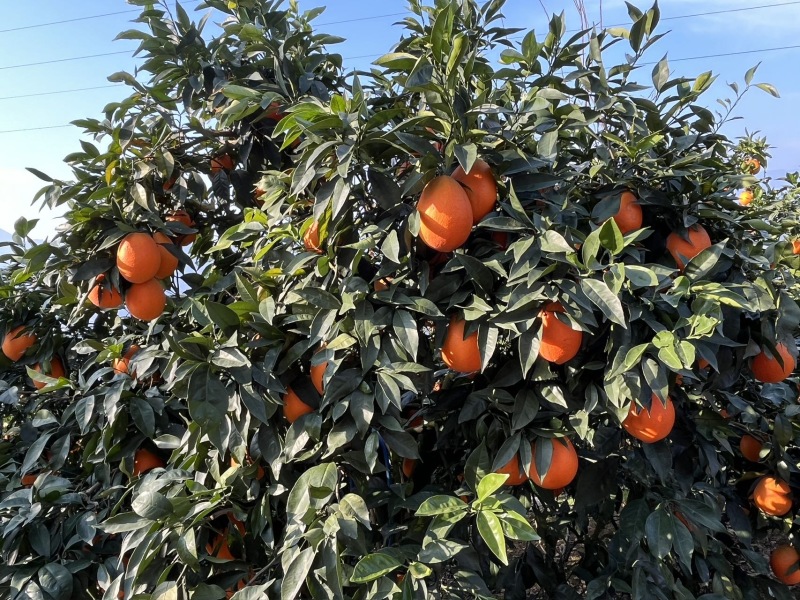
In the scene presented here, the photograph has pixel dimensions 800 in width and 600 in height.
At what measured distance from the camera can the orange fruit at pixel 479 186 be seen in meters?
1.05

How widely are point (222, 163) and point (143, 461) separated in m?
0.82

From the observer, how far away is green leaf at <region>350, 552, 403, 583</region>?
91 cm

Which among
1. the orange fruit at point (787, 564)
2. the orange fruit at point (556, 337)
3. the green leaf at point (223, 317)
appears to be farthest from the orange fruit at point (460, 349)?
the orange fruit at point (787, 564)

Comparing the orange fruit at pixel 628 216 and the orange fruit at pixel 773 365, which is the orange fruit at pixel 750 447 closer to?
the orange fruit at pixel 773 365

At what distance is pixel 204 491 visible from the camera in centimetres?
108

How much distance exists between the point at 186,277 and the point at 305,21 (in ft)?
2.80

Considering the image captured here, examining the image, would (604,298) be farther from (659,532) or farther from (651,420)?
(659,532)

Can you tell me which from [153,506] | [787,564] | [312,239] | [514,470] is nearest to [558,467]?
[514,470]

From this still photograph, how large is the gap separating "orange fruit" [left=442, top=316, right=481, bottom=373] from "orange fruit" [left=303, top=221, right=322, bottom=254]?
0.95 feet

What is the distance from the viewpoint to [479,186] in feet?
3.45

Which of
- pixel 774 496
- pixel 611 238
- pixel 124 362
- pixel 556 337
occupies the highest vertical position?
pixel 611 238

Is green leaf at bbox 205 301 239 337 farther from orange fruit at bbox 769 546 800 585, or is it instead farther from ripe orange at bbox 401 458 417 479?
orange fruit at bbox 769 546 800 585

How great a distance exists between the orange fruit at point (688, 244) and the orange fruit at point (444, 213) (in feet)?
1.40

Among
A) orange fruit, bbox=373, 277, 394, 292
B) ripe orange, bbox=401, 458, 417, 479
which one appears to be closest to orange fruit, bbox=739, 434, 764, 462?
ripe orange, bbox=401, 458, 417, 479
